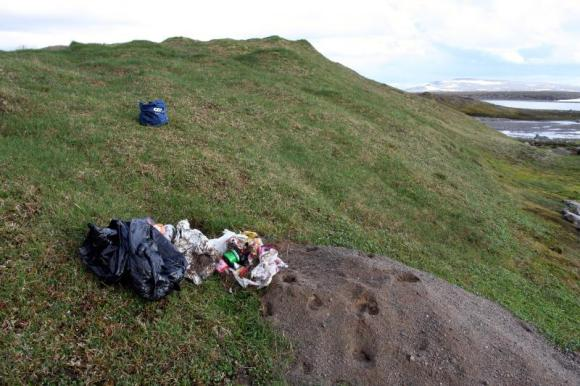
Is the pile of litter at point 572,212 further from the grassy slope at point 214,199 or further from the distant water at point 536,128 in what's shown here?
the distant water at point 536,128

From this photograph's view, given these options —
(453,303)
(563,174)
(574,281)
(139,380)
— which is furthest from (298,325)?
(563,174)

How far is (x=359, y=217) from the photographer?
685 inches

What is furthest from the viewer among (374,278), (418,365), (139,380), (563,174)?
(563,174)

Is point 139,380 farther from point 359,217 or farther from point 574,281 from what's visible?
point 574,281

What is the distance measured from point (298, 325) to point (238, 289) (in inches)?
66.3

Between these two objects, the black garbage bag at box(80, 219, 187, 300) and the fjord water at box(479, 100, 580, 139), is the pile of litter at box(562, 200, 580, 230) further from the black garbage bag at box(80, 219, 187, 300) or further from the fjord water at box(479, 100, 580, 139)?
the fjord water at box(479, 100, 580, 139)

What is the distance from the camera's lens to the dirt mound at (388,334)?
28.6 feet

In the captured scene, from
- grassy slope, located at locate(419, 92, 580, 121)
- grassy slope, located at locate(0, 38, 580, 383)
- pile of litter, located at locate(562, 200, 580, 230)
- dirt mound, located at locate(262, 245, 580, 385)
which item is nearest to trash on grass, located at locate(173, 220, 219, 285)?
grassy slope, located at locate(0, 38, 580, 383)

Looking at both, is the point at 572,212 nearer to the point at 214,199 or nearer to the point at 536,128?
the point at 214,199

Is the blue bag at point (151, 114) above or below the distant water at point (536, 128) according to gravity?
above

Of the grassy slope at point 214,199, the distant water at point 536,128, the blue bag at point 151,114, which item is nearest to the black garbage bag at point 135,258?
the grassy slope at point 214,199

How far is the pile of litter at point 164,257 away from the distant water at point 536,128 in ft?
265

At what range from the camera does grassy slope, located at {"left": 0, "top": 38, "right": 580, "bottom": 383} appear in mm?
8273

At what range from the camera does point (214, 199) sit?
1423 cm
